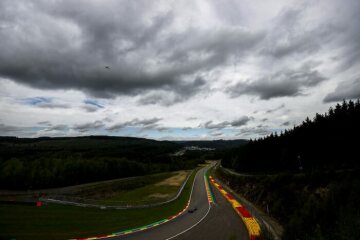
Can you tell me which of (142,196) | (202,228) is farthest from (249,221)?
(142,196)

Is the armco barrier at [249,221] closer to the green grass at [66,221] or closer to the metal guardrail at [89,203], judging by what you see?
the green grass at [66,221]

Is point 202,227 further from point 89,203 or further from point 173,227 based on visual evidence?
point 89,203

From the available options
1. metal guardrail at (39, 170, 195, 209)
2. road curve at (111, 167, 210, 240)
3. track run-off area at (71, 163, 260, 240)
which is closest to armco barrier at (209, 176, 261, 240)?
track run-off area at (71, 163, 260, 240)

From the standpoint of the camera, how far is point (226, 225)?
31.1m

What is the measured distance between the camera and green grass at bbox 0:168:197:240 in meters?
23.7

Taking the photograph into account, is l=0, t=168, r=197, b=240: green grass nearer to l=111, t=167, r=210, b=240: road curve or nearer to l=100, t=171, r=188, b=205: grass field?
l=111, t=167, r=210, b=240: road curve

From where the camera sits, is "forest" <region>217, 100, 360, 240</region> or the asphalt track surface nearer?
"forest" <region>217, 100, 360, 240</region>

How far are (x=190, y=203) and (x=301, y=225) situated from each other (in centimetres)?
3163

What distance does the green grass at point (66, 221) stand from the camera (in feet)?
77.7

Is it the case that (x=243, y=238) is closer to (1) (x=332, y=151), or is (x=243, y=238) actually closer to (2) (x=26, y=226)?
(2) (x=26, y=226)

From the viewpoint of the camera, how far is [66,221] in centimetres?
2858

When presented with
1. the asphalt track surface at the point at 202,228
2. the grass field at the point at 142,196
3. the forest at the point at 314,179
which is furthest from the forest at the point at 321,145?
the grass field at the point at 142,196

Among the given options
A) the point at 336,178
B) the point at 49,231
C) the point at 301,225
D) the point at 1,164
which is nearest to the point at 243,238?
the point at 301,225

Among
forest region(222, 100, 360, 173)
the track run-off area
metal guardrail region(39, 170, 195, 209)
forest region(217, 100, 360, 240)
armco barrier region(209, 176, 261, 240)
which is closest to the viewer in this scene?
forest region(217, 100, 360, 240)
